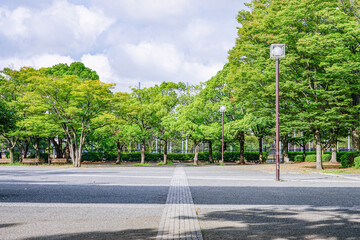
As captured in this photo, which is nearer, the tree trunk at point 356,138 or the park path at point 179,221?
the park path at point 179,221

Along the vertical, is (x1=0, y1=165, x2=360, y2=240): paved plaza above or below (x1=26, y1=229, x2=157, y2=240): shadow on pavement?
below

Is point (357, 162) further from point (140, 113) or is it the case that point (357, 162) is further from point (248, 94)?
point (140, 113)

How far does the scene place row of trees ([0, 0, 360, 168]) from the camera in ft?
65.7

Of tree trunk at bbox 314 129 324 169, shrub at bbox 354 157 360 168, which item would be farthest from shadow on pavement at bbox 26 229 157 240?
shrub at bbox 354 157 360 168

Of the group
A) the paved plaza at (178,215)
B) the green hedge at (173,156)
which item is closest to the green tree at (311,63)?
the paved plaza at (178,215)

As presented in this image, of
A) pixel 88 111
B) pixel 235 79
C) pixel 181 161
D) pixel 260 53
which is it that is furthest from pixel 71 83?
pixel 181 161

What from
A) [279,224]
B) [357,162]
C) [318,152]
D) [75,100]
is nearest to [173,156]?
[75,100]

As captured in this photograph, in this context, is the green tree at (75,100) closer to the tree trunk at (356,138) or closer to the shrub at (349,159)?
the shrub at (349,159)

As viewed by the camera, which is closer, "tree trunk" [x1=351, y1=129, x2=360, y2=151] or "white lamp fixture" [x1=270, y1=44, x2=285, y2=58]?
"white lamp fixture" [x1=270, y1=44, x2=285, y2=58]

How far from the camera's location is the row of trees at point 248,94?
20016 millimetres

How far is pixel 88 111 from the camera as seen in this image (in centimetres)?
2859

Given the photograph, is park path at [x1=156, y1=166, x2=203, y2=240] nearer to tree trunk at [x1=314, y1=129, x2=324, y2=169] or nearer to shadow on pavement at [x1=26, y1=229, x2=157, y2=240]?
shadow on pavement at [x1=26, y1=229, x2=157, y2=240]

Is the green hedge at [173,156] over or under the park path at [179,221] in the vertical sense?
under

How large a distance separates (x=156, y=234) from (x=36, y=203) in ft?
14.2
